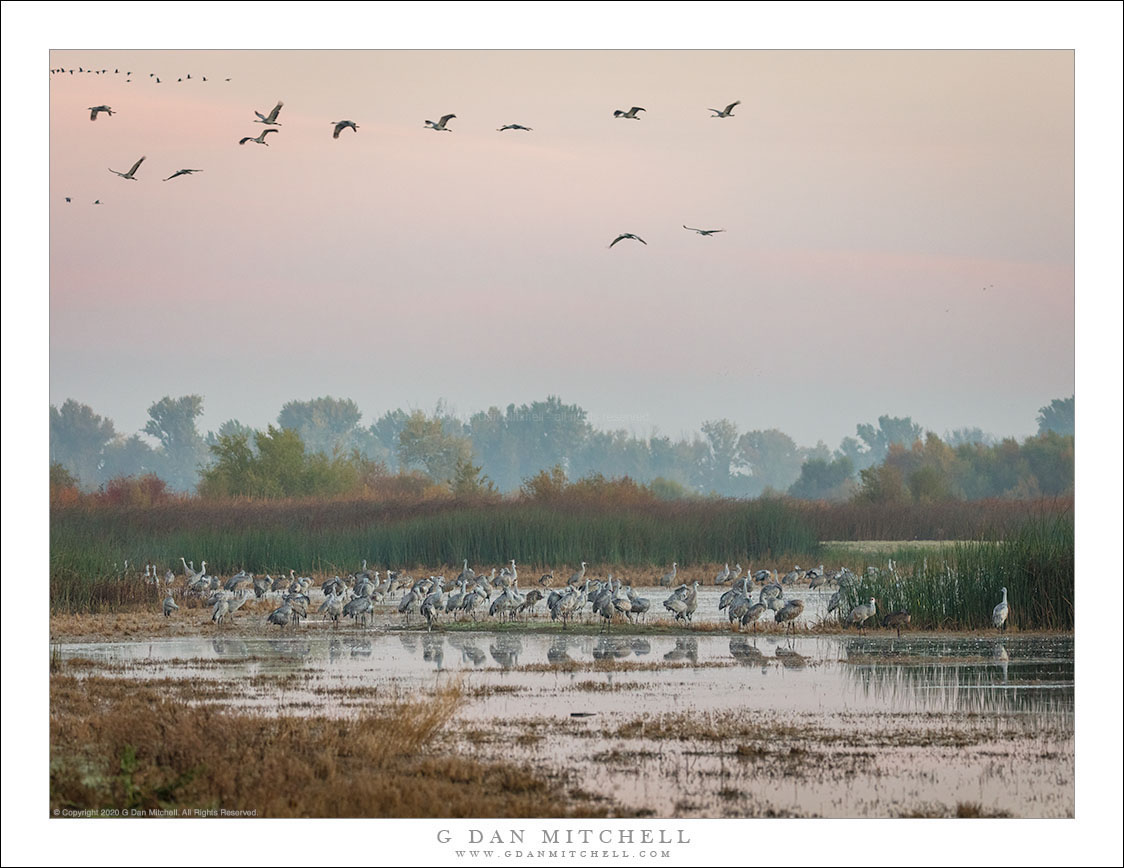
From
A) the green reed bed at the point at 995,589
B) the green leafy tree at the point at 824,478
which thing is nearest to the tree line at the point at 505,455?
the green leafy tree at the point at 824,478

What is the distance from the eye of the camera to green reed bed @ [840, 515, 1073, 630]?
1947 centimetres

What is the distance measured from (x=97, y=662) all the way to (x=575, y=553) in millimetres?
12617

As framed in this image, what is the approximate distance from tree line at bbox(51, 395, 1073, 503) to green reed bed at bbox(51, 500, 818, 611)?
18.5m

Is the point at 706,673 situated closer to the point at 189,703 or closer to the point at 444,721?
the point at 444,721

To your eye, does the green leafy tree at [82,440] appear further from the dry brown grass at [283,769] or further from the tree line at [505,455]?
the dry brown grass at [283,769]

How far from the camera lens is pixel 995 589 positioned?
19.6 m

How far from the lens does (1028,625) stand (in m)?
19.5

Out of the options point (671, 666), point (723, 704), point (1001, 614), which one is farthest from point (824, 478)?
point (723, 704)

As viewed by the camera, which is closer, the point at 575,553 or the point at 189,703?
the point at 189,703

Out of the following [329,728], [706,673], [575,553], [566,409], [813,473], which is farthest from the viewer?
[566,409]

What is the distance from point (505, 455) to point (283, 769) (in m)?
78.7

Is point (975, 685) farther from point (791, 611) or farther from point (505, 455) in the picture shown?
point (505, 455)

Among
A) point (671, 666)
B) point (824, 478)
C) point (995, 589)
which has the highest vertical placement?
point (995, 589)

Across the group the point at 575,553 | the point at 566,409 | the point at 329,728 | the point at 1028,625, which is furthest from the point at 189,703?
the point at 566,409
